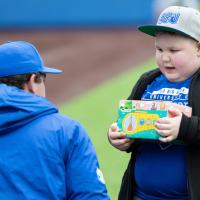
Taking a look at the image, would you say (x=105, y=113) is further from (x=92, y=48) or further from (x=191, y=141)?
(x=92, y=48)

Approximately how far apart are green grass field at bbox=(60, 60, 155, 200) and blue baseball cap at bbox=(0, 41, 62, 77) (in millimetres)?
3934

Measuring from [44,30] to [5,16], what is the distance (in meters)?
1.43

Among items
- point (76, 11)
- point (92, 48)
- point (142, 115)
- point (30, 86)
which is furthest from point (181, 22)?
point (76, 11)

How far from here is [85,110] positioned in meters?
12.1

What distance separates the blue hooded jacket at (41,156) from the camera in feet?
11.1

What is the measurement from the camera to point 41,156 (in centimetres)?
340

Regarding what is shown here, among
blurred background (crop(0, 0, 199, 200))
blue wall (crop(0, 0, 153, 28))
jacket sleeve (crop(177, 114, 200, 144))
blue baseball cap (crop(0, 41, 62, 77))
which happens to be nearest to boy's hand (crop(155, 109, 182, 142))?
jacket sleeve (crop(177, 114, 200, 144))

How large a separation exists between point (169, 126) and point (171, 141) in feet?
0.37

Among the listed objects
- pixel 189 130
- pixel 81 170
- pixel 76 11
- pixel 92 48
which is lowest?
pixel 92 48

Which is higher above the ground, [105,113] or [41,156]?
[41,156]

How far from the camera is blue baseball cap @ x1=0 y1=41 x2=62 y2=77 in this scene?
3.52 metres

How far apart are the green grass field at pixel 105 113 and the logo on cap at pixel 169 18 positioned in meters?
3.71

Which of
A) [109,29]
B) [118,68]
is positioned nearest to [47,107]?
[118,68]

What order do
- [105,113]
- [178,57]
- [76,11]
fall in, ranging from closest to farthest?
[178,57], [105,113], [76,11]
